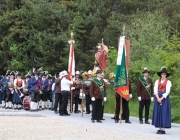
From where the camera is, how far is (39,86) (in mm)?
23938

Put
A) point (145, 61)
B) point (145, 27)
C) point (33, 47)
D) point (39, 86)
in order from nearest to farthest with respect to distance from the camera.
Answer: point (39, 86), point (145, 61), point (145, 27), point (33, 47)

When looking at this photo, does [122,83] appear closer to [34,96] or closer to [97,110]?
[97,110]

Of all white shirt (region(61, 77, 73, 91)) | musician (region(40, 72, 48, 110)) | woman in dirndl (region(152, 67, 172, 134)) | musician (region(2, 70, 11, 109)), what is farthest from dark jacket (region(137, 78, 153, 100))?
musician (region(2, 70, 11, 109))

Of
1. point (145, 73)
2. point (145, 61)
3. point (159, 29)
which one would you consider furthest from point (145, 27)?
point (145, 73)

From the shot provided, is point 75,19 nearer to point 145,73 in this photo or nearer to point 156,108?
point 145,73

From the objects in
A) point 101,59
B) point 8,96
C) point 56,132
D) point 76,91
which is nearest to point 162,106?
point 56,132

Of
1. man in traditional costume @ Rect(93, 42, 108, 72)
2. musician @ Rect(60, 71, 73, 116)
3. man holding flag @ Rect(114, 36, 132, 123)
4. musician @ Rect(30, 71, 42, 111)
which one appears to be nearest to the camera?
man holding flag @ Rect(114, 36, 132, 123)

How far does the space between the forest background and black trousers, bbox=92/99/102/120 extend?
14.5 meters

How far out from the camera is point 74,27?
119 feet

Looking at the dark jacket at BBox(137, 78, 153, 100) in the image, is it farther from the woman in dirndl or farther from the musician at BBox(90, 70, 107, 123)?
the woman in dirndl

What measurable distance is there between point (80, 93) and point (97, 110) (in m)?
4.81

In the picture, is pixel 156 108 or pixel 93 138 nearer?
pixel 93 138

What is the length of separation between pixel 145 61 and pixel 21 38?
15.7 m

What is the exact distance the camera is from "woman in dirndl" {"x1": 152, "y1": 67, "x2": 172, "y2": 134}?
46.0ft
